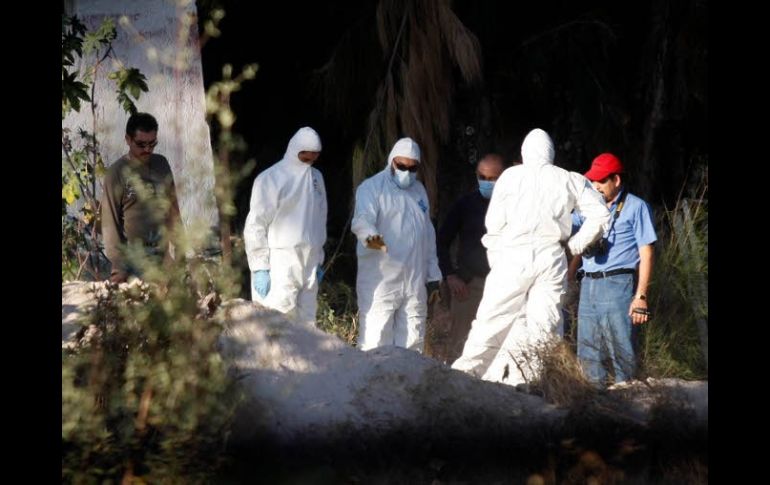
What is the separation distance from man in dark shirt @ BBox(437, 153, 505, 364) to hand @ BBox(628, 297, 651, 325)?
1.55 m

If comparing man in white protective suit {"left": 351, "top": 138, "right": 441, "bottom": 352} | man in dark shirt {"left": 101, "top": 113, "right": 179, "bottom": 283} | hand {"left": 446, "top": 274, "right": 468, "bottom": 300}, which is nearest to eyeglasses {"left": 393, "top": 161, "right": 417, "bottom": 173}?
man in white protective suit {"left": 351, "top": 138, "right": 441, "bottom": 352}

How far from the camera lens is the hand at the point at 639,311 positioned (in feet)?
26.1

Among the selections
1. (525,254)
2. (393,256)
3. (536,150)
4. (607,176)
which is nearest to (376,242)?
(393,256)

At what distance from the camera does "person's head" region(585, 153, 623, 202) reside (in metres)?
8.27

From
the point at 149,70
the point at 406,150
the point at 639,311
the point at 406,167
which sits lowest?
the point at 639,311

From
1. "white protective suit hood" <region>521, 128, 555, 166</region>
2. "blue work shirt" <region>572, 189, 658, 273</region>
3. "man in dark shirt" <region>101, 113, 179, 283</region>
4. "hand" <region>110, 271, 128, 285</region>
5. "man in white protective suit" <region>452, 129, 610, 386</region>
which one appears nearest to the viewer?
"hand" <region>110, 271, 128, 285</region>

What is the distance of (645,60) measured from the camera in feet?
40.2

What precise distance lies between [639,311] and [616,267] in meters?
0.31

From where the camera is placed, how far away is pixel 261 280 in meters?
9.25

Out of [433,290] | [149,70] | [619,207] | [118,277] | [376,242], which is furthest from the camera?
[433,290]

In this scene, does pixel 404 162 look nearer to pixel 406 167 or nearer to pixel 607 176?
pixel 406 167

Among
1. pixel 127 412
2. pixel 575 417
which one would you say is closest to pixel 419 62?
pixel 575 417

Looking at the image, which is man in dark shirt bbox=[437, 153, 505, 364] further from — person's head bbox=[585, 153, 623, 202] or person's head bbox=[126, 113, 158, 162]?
person's head bbox=[126, 113, 158, 162]
